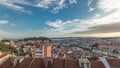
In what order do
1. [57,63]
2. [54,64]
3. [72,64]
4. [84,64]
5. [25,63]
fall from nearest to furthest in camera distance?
1. [84,64]
2. [72,64]
3. [54,64]
4. [57,63]
5. [25,63]

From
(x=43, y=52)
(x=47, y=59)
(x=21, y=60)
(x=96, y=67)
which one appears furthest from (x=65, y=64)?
(x=43, y=52)

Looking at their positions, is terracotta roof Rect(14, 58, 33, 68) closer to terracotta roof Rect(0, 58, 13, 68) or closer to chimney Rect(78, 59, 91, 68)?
terracotta roof Rect(0, 58, 13, 68)

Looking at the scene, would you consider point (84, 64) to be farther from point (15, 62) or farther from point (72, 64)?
point (15, 62)

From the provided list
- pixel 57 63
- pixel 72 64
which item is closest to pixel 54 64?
pixel 57 63

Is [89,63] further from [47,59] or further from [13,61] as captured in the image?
[13,61]

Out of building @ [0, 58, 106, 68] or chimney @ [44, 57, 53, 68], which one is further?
chimney @ [44, 57, 53, 68]

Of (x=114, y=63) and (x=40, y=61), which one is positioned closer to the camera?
(x=114, y=63)

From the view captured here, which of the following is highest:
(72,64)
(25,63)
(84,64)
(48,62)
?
(48,62)

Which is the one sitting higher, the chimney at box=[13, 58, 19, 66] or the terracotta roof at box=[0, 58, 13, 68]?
the chimney at box=[13, 58, 19, 66]

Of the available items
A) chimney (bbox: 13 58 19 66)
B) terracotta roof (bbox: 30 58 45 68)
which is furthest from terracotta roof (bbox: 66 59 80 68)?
chimney (bbox: 13 58 19 66)

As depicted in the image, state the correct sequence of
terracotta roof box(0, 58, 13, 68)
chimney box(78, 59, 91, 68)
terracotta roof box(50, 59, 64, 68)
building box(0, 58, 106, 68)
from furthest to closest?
terracotta roof box(0, 58, 13, 68) < terracotta roof box(50, 59, 64, 68) < building box(0, 58, 106, 68) < chimney box(78, 59, 91, 68)

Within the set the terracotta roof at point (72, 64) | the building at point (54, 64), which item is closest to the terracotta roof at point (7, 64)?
the building at point (54, 64)
